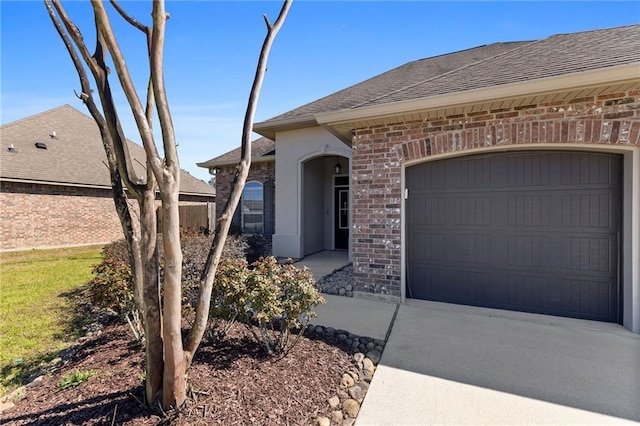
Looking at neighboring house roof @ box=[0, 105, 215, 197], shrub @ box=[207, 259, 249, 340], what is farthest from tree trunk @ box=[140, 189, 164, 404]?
neighboring house roof @ box=[0, 105, 215, 197]

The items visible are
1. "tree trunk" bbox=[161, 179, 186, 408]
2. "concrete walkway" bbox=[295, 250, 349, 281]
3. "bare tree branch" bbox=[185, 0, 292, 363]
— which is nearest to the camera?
"tree trunk" bbox=[161, 179, 186, 408]

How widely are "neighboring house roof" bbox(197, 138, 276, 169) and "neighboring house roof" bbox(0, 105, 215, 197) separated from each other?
315 centimetres

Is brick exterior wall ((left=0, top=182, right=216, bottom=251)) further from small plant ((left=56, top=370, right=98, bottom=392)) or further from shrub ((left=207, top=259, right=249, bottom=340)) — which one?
shrub ((left=207, top=259, right=249, bottom=340))

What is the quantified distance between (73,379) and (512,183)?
5.76 m

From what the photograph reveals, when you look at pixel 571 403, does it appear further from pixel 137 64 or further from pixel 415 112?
pixel 137 64

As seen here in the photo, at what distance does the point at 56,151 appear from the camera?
45.8 ft

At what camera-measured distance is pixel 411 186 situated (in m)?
5.23

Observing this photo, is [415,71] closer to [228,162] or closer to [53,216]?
[228,162]

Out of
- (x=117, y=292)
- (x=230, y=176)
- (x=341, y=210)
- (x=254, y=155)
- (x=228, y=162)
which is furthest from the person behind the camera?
(x=230, y=176)

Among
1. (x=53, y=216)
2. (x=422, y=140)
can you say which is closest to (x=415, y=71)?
(x=422, y=140)

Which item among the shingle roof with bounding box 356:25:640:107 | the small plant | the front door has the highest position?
the shingle roof with bounding box 356:25:640:107

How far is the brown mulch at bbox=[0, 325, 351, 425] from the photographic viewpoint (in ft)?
7.29

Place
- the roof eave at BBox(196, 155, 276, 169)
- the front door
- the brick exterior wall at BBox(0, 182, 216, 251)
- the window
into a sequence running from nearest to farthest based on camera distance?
the front door
the roof eave at BBox(196, 155, 276, 169)
the window
the brick exterior wall at BBox(0, 182, 216, 251)

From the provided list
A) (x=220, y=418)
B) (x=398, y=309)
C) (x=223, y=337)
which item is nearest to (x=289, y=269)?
(x=223, y=337)
